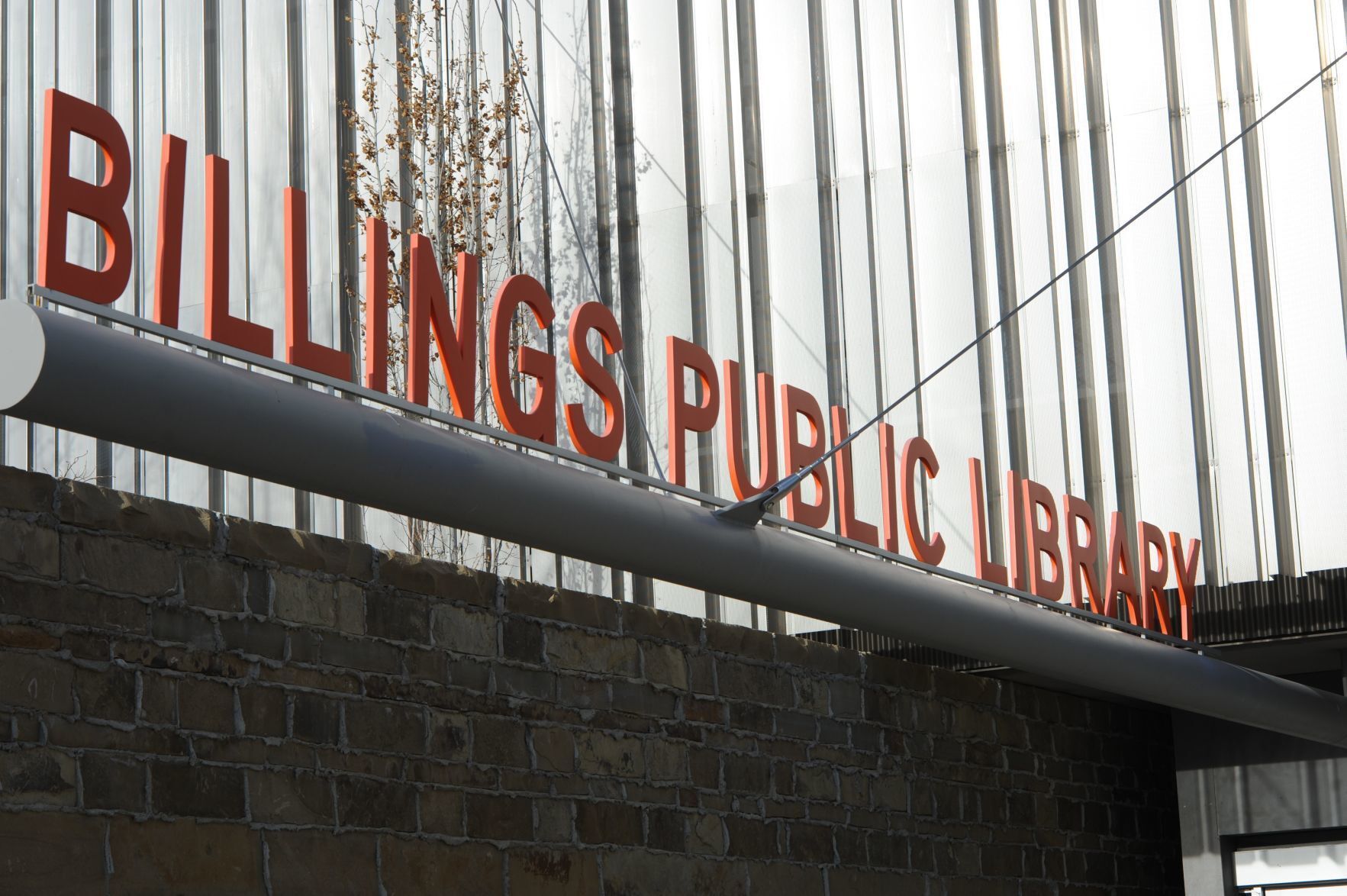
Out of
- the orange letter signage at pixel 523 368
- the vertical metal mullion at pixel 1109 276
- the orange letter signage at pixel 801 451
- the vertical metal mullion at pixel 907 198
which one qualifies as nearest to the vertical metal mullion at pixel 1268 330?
the vertical metal mullion at pixel 1109 276

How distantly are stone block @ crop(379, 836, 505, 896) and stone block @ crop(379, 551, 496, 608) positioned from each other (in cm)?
91

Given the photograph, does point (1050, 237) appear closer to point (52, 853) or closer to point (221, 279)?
point (221, 279)

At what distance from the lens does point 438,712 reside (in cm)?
621

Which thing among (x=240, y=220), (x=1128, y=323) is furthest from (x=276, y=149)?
(x=1128, y=323)

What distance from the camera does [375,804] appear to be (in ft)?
19.2

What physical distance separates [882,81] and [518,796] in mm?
5370

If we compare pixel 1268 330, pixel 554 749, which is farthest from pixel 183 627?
pixel 1268 330

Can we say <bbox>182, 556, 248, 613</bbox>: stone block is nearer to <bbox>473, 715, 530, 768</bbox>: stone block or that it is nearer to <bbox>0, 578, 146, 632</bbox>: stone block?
<bbox>0, 578, 146, 632</bbox>: stone block

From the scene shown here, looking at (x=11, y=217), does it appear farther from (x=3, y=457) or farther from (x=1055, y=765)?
(x=1055, y=765)

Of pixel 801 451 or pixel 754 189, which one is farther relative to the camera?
pixel 754 189

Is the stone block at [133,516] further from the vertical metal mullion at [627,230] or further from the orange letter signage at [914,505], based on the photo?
the vertical metal mullion at [627,230]

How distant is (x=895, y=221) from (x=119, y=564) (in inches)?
228

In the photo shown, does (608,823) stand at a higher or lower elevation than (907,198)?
lower

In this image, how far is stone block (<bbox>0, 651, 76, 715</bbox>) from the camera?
190 inches
